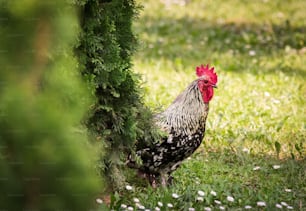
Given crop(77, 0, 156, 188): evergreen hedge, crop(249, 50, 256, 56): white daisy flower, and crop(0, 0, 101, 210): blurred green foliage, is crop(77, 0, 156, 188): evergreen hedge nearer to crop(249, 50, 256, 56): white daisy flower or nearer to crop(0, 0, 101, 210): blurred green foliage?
crop(0, 0, 101, 210): blurred green foliage

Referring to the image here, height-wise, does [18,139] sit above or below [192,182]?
below

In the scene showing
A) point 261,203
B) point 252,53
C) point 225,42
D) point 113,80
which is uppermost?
point 225,42

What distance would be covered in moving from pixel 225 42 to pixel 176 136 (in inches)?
233

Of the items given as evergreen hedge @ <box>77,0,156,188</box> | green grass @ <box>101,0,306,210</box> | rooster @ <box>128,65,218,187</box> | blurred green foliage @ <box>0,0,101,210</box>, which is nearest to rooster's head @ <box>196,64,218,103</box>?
rooster @ <box>128,65,218,187</box>

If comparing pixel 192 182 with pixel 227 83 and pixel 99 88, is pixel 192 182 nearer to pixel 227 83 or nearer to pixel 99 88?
pixel 99 88

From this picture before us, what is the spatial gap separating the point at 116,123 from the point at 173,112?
1.90 feet

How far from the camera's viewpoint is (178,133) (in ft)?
16.6

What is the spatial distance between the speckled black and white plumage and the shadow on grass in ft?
13.3

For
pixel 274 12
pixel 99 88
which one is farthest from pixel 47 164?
pixel 274 12

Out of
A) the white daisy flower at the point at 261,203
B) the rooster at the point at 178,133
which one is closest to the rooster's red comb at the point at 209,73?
the rooster at the point at 178,133

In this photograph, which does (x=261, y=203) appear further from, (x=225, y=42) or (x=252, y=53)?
(x=225, y=42)

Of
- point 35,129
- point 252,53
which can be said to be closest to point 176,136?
point 35,129

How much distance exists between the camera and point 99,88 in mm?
4637

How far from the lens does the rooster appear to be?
503cm
